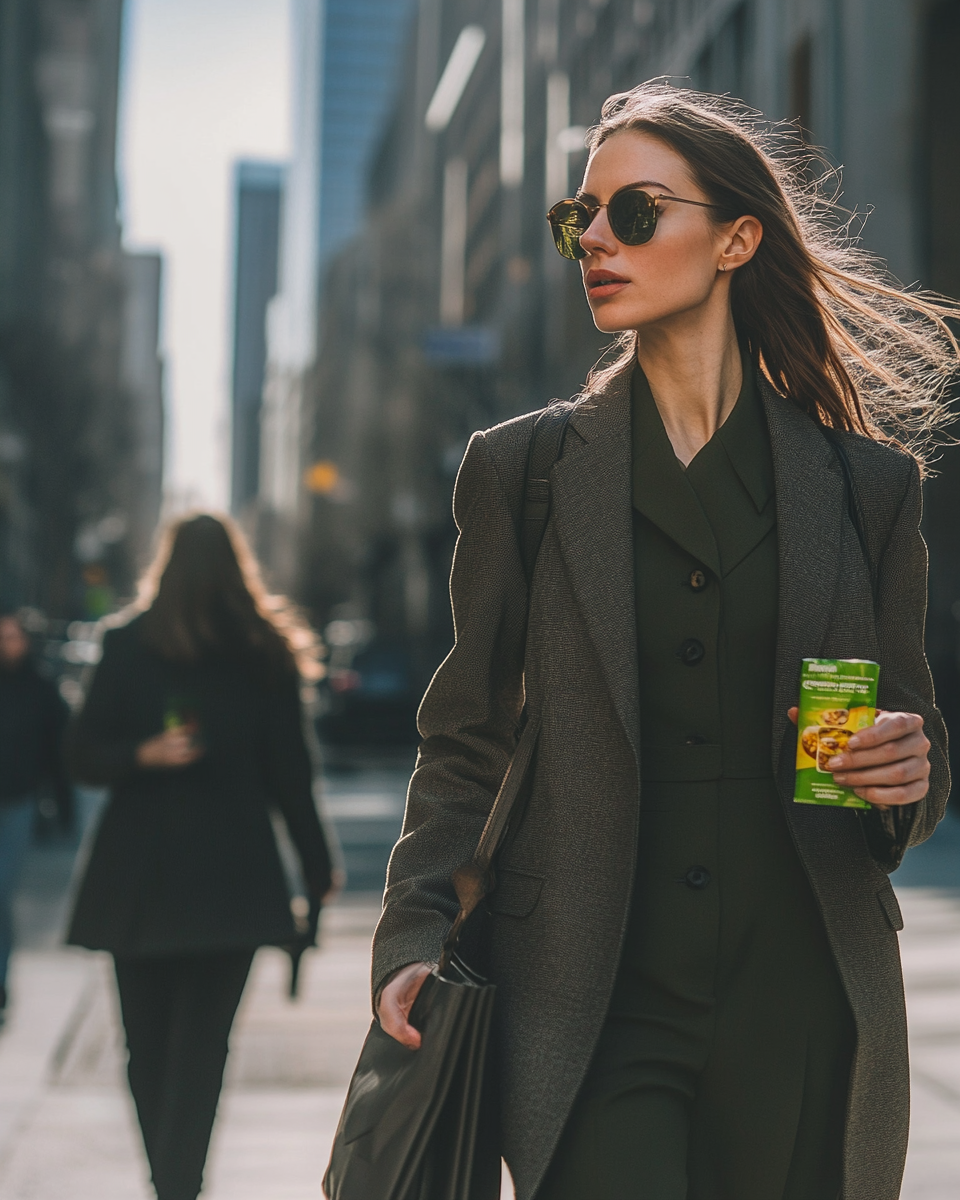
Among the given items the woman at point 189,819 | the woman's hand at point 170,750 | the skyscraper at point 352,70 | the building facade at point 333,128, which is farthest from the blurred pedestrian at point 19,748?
the skyscraper at point 352,70

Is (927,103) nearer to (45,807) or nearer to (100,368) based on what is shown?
(45,807)

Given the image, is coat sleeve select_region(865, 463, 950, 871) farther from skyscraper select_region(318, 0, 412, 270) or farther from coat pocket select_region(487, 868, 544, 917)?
skyscraper select_region(318, 0, 412, 270)

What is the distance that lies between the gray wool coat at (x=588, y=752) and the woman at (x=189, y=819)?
7.68 feet

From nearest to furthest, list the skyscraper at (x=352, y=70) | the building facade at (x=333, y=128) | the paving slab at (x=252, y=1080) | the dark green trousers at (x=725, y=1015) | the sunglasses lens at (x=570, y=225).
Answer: the dark green trousers at (x=725, y=1015), the sunglasses lens at (x=570, y=225), the paving slab at (x=252, y=1080), the building facade at (x=333, y=128), the skyscraper at (x=352, y=70)

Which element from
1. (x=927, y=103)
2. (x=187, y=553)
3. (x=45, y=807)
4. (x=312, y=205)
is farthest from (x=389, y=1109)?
(x=312, y=205)

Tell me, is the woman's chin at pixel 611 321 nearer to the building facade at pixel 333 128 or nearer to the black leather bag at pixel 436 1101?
the black leather bag at pixel 436 1101

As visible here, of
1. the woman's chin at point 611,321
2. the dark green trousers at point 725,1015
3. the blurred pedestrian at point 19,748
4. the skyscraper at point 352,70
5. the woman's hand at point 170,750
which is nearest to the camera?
the dark green trousers at point 725,1015

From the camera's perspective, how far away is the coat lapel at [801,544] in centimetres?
224

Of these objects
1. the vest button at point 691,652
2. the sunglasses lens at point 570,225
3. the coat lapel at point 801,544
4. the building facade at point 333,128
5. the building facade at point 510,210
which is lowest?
the vest button at point 691,652

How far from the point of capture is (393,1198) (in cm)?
211

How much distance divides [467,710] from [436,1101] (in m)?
0.54

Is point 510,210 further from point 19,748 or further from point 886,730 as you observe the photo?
point 886,730

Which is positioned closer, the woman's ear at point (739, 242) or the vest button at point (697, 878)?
the vest button at point (697, 878)

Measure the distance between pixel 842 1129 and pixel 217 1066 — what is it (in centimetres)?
261
